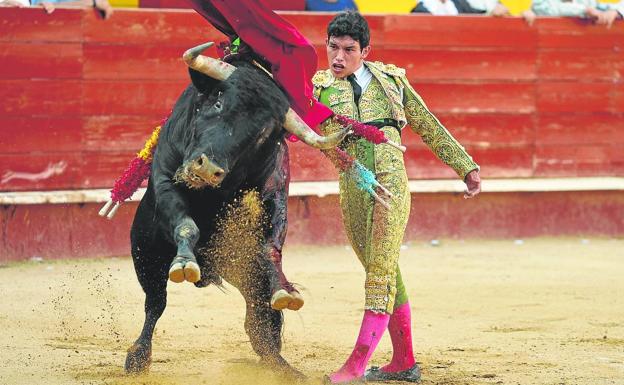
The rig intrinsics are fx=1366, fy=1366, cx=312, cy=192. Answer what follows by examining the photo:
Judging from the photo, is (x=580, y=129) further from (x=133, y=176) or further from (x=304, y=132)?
(x=304, y=132)

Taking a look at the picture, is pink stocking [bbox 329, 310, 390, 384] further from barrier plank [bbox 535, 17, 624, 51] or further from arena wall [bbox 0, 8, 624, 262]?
barrier plank [bbox 535, 17, 624, 51]

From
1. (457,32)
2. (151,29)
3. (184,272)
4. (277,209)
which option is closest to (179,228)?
(184,272)

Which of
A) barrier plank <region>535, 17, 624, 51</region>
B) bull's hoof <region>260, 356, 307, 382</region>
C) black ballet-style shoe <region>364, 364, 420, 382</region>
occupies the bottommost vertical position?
bull's hoof <region>260, 356, 307, 382</region>

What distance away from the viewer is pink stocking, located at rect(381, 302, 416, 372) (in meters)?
4.50

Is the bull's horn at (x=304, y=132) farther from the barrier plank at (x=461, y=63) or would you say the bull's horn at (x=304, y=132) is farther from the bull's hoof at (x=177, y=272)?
the barrier plank at (x=461, y=63)

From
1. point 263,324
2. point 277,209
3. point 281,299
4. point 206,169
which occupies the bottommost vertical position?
point 263,324

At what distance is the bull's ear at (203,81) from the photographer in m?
4.31

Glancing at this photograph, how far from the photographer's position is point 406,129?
8164 mm

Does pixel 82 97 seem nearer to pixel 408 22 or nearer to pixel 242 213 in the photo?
pixel 408 22

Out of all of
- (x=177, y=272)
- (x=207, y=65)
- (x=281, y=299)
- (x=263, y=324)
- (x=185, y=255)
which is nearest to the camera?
(x=177, y=272)

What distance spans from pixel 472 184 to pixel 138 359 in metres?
1.26

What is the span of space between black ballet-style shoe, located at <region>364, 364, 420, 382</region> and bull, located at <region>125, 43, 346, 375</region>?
0.28 m

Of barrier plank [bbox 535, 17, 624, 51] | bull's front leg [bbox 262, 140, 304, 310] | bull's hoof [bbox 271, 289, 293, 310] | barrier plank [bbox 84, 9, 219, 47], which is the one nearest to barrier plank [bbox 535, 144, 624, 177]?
barrier plank [bbox 535, 17, 624, 51]

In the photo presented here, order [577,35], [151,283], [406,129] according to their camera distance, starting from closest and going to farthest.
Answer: [151,283], [406,129], [577,35]
